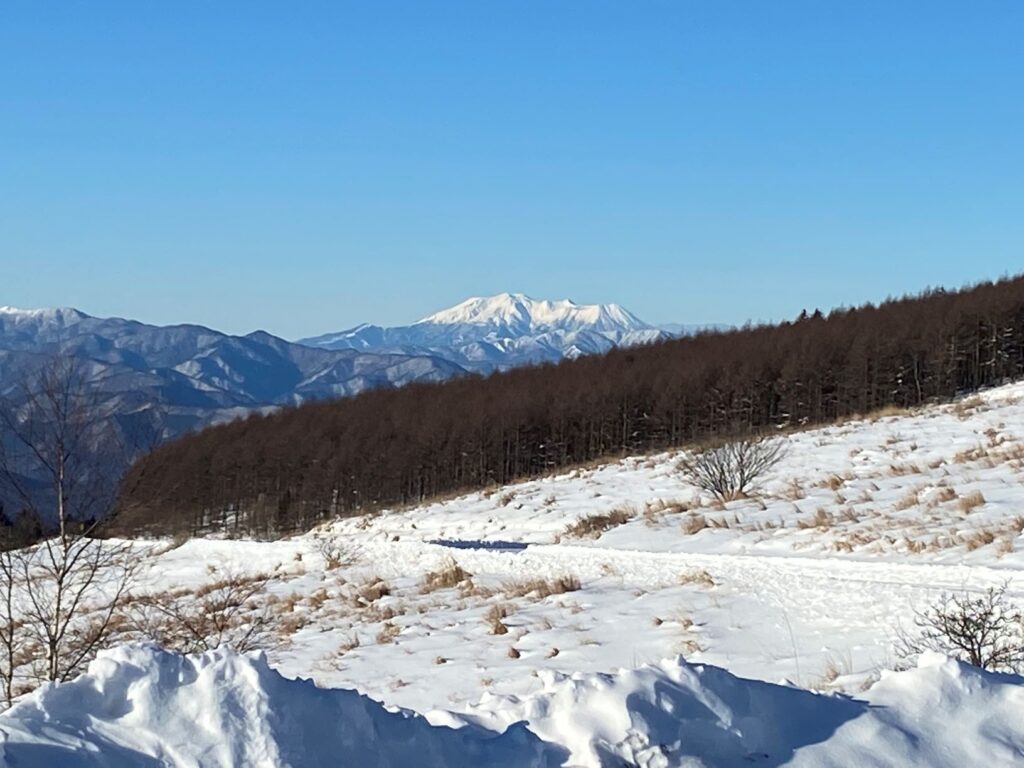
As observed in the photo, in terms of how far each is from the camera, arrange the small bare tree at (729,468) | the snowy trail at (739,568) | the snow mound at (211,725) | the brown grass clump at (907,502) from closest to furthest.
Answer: the snow mound at (211,725)
the snowy trail at (739,568)
the brown grass clump at (907,502)
the small bare tree at (729,468)

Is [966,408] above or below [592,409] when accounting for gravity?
below

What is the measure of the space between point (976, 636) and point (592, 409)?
205ft

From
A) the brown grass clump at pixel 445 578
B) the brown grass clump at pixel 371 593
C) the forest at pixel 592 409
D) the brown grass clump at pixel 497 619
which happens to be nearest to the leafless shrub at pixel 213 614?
the brown grass clump at pixel 371 593

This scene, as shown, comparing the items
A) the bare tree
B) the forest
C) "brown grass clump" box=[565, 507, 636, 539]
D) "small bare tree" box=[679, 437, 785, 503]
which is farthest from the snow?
the forest

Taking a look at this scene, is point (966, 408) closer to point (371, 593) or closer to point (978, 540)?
point (978, 540)

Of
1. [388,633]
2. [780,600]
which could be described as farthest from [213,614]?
[780,600]

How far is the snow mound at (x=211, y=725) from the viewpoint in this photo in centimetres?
384

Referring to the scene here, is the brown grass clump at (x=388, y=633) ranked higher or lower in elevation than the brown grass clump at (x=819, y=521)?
lower

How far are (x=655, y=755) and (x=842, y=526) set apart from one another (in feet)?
46.2

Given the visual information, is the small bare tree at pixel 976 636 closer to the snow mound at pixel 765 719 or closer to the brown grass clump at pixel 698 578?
the snow mound at pixel 765 719

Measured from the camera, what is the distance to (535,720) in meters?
4.79

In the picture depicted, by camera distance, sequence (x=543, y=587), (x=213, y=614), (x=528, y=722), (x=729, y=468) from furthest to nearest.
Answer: (x=729, y=468)
(x=543, y=587)
(x=213, y=614)
(x=528, y=722)

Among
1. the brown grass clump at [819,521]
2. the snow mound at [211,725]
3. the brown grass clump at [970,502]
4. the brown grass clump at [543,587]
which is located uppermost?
the snow mound at [211,725]

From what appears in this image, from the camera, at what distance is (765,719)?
4.77 m
